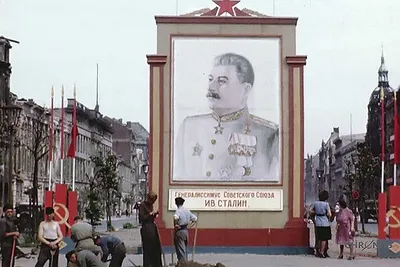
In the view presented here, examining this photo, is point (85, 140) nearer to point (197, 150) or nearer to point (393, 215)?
point (197, 150)

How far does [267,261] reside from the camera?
21297mm

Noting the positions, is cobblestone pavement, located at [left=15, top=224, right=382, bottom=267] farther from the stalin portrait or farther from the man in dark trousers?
the man in dark trousers

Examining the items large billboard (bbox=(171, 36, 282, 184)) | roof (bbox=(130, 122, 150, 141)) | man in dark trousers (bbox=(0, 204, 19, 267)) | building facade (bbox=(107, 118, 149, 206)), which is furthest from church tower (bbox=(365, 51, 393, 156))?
man in dark trousers (bbox=(0, 204, 19, 267))

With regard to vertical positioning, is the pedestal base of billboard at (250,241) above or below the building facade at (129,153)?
below

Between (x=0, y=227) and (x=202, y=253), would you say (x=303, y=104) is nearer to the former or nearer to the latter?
(x=202, y=253)

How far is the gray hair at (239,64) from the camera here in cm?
2417

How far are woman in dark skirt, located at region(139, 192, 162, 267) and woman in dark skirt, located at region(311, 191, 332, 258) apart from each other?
26.2 feet

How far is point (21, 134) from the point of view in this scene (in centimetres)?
7038

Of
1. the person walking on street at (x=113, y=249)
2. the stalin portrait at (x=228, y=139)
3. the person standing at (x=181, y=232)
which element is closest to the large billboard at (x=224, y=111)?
the stalin portrait at (x=228, y=139)

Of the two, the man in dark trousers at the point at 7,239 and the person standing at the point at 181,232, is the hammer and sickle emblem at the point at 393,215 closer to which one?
the person standing at the point at 181,232

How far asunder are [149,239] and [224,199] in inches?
331

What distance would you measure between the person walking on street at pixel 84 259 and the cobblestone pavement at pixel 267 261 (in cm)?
586

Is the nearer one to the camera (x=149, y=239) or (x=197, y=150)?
(x=149, y=239)

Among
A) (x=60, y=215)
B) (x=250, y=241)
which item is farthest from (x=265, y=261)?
(x=60, y=215)
